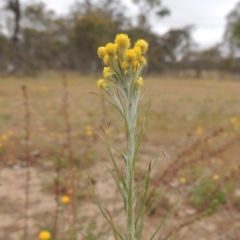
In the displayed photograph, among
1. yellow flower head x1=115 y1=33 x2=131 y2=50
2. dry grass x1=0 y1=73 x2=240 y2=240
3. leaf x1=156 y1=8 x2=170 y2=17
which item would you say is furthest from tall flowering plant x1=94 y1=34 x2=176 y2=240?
leaf x1=156 y1=8 x2=170 y2=17

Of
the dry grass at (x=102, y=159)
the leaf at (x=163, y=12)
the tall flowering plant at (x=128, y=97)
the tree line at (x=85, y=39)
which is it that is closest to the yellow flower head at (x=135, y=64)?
the tall flowering plant at (x=128, y=97)

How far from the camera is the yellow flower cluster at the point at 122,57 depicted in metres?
0.71

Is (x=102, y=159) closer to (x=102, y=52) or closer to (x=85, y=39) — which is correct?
(x=102, y=52)

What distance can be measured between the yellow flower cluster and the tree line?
645 inches

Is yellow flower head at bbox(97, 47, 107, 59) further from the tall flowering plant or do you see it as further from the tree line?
the tree line

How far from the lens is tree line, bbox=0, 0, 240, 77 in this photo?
68.5 ft

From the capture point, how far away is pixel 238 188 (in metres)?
2.84

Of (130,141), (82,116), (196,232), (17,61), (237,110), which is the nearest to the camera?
(130,141)

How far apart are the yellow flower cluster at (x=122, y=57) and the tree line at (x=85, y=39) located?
16392 mm

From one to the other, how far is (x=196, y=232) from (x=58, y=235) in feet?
3.14

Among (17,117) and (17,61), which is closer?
(17,117)

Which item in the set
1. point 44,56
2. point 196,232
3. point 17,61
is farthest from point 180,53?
point 196,232

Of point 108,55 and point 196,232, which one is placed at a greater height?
point 108,55

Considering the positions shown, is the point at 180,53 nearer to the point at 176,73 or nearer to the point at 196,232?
the point at 176,73
